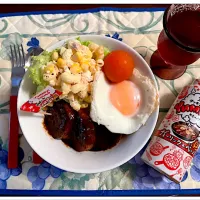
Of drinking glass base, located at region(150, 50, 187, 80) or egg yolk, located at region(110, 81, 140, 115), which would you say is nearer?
egg yolk, located at region(110, 81, 140, 115)

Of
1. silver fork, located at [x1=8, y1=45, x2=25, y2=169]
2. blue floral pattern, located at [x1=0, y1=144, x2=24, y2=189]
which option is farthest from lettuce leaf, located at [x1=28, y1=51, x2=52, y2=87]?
blue floral pattern, located at [x1=0, y1=144, x2=24, y2=189]

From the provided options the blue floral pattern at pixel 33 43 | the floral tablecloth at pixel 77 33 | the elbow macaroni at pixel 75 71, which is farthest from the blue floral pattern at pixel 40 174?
the blue floral pattern at pixel 33 43

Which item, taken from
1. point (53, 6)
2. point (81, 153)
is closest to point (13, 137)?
point (81, 153)

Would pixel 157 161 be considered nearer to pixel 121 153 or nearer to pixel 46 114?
pixel 121 153

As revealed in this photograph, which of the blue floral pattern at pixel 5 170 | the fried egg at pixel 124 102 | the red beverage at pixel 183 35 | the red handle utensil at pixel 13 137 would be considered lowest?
the blue floral pattern at pixel 5 170

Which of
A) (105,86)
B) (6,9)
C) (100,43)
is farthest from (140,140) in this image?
(6,9)

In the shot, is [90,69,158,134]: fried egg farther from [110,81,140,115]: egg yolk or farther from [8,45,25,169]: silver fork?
[8,45,25,169]: silver fork

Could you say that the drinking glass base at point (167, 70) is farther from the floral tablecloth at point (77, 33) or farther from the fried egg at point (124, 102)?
the fried egg at point (124, 102)
